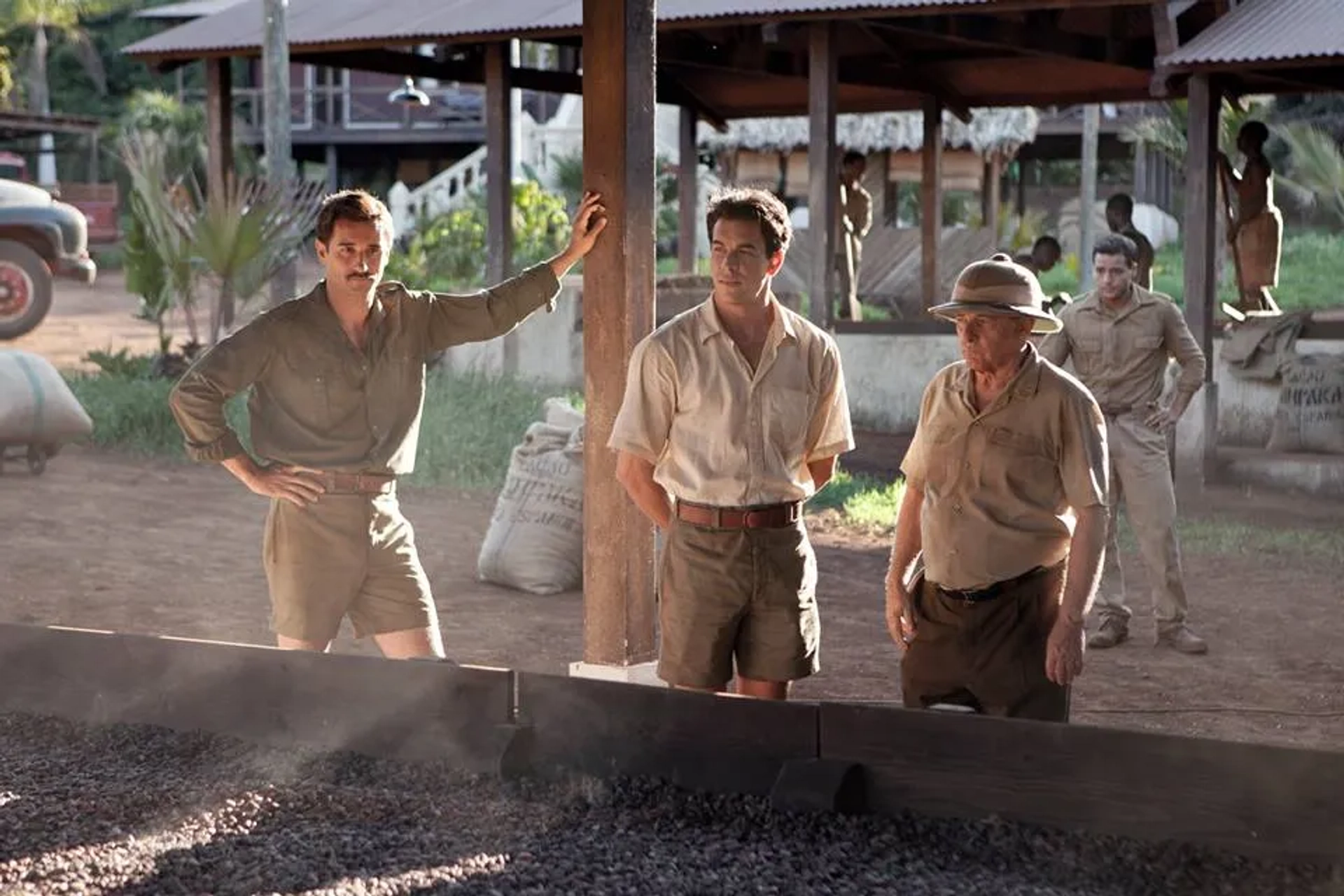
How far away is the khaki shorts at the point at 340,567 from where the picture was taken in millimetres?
4867

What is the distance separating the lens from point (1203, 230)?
12.3 m

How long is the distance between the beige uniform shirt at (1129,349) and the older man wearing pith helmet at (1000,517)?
2871mm

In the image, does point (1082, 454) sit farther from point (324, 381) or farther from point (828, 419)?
point (324, 381)

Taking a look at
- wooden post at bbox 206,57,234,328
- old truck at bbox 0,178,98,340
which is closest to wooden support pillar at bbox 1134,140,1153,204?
old truck at bbox 0,178,98,340

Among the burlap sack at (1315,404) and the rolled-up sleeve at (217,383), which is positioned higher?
Result: the rolled-up sleeve at (217,383)

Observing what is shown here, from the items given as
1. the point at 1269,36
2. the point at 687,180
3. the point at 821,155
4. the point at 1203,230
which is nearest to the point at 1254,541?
the point at 1203,230

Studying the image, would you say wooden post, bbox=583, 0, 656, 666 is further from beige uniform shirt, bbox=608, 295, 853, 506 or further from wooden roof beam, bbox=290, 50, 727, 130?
wooden roof beam, bbox=290, 50, 727, 130

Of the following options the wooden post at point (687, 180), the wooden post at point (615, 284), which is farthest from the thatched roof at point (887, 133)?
the wooden post at point (615, 284)

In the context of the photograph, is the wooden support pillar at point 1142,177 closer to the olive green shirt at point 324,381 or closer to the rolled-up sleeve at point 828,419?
the olive green shirt at point 324,381

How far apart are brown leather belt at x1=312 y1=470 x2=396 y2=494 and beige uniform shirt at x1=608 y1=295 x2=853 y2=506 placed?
71 cm

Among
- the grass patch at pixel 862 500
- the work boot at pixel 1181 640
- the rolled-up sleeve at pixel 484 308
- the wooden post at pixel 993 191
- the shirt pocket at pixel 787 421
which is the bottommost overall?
the work boot at pixel 1181 640

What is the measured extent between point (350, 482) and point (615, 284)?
0.99 metres

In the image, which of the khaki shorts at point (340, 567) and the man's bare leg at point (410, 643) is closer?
the khaki shorts at point (340, 567)

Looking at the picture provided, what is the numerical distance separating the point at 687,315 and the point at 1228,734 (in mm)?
2681
